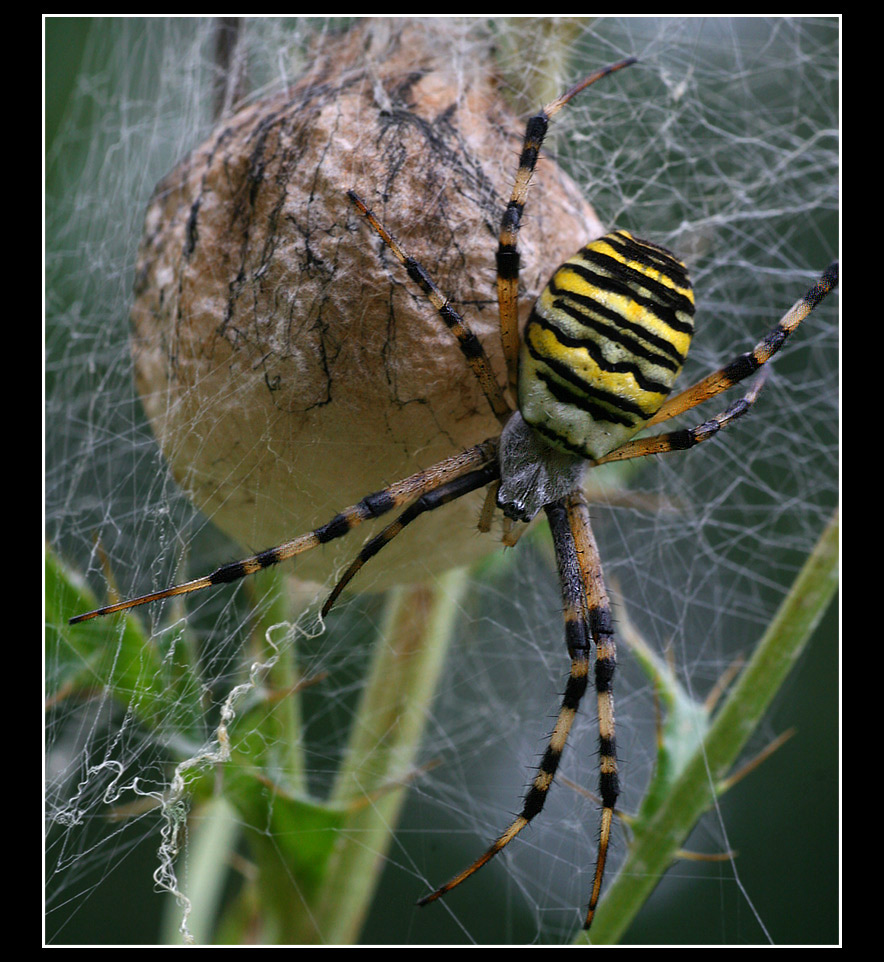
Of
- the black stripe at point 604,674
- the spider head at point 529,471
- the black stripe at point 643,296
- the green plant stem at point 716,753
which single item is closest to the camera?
the black stripe at point 643,296

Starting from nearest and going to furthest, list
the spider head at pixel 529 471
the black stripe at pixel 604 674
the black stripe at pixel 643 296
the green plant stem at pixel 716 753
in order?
the black stripe at pixel 643 296 → the green plant stem at pixel 716 753 → the spider head at pixel 529 471 → the black stripe at pixel 604 674

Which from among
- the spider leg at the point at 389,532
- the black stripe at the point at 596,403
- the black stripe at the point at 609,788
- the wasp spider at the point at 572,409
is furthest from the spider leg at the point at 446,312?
the black stripe at the point at 609,788

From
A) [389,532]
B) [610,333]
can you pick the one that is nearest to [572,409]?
[610,333]

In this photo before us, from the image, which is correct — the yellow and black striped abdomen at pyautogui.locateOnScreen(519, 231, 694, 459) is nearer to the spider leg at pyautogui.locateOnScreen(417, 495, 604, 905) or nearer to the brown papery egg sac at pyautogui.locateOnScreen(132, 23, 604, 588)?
the brown papery egg sac at pyautogui.locateOnScreen(132, 23, 604, 588)

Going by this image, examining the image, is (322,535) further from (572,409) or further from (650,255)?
(650,255)

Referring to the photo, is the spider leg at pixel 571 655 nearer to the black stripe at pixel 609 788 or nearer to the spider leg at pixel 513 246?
the black stripe at pixel 609 788

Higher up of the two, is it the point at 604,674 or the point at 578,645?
the point at 578,645

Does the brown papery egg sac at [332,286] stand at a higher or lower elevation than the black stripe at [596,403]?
higher
